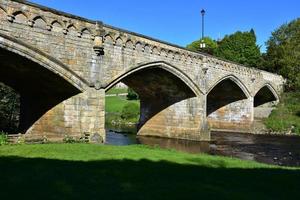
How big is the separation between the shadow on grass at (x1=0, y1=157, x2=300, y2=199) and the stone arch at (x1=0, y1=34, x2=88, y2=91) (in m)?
7.58

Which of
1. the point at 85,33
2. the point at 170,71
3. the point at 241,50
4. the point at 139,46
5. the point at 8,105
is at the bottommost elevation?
the point at 8,105

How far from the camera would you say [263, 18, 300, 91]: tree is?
57.2m

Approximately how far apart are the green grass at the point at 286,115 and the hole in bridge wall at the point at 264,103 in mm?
1058

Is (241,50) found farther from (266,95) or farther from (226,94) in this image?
(226,94)

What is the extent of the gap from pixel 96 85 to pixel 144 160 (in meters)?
11.0

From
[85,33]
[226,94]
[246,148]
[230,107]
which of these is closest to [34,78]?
[85,33]

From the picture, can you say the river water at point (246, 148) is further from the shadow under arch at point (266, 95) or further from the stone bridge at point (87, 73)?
the shadow under arch at point (266, 95)

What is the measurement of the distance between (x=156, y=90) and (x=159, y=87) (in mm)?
814

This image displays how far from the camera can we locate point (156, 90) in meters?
39.0

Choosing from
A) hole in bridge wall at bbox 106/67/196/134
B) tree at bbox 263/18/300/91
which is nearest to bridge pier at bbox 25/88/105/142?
hole in bridge wall at bbox 106/67/196/134

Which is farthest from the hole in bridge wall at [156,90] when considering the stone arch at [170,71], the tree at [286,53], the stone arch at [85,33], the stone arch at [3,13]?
the tree at [286,53]

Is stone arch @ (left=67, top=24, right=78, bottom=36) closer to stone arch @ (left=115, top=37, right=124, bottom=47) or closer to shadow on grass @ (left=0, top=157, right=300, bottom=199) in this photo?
stone arch @ (left=115, top=37, right=124, bottom=47)

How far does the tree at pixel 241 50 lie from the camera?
257 ft

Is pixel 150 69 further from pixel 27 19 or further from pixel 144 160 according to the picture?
pixel 144 160
